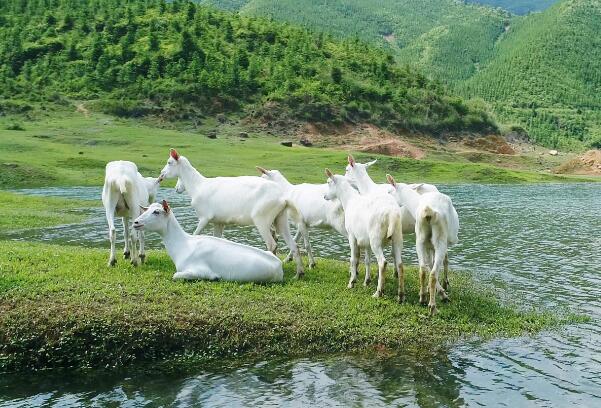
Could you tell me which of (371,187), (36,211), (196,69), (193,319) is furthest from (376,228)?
(196,69)

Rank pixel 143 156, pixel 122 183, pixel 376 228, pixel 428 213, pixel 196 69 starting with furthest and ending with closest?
1. pixel 196 69
2. pixel 143 156
3. pixel 122 183
4. pixel 376 228
5. pixel 428 213

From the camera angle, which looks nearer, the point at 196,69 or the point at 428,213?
the point at 428,213

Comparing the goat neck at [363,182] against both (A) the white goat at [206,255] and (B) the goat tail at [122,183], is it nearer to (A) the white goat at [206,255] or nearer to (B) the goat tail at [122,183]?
(A) the white goat at [206,255]

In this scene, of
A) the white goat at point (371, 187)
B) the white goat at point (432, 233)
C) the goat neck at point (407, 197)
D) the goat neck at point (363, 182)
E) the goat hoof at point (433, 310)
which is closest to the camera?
the goat hoof at point (433, 310)

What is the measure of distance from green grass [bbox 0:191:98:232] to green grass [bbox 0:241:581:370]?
13.0 metres

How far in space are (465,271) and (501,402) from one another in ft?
32.4

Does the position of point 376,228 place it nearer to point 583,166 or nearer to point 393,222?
point 393,222

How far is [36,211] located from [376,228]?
22180 millimetres

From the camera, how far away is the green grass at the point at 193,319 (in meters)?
11.4

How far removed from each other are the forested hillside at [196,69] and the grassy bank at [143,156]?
419 inches

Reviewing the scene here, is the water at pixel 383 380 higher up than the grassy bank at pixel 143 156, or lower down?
higher up

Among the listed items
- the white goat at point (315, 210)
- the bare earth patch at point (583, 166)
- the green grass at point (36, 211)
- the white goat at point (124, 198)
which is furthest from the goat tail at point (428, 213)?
the bare earth patch at point (583, 166)

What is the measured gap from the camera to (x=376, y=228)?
14375 mm

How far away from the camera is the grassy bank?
1917 inches
